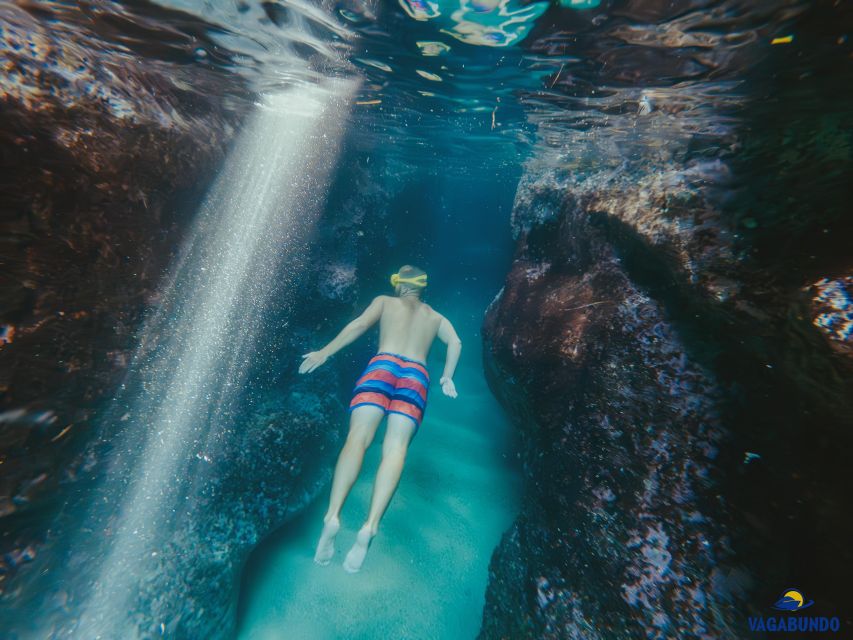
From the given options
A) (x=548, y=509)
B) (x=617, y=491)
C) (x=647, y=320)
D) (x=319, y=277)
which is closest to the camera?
(x=617, y=491)

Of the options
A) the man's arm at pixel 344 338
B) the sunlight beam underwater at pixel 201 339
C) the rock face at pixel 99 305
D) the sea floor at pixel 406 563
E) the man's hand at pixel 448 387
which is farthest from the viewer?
the man's arm at pixel 344 338

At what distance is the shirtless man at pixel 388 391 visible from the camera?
372cm

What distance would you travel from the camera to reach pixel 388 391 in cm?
477

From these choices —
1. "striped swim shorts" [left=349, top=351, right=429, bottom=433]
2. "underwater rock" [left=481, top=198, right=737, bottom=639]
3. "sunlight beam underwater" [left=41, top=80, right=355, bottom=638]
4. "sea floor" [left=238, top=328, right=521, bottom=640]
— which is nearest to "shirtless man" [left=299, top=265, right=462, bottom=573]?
"striped swim shorts" [left=349, top=351, right=429, bottom=433]

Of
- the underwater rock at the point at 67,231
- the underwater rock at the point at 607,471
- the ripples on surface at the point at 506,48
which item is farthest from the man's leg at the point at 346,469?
the ripples on surface at the point at 506,48

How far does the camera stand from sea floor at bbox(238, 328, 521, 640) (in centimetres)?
448

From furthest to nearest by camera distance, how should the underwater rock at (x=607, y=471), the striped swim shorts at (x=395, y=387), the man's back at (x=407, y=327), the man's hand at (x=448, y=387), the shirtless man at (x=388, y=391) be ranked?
the man's back at (x=407, y=327) < the man's hand at (x=448, y=387) < the striped swim shorts at (x=395, y=387) < the shirtless man at (x=388, y=391) < the underwater rock at (x=607, y=471)

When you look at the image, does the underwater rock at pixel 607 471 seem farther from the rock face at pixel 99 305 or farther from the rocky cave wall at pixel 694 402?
the rock face at pixel 99 305

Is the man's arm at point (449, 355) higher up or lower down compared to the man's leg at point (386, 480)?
higher up

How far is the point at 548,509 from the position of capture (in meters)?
4.20

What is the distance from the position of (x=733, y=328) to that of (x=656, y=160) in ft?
8.91

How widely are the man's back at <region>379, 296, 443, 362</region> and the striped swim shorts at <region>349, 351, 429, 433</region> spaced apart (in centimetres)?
22

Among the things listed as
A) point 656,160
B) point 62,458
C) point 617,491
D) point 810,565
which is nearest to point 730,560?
point 810,565

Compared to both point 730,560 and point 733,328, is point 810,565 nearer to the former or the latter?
point 730,560
